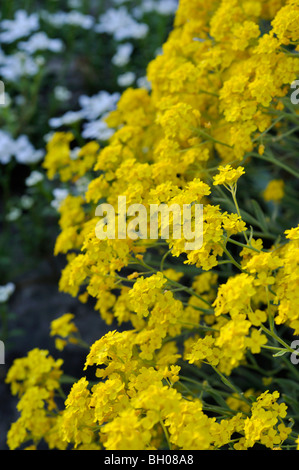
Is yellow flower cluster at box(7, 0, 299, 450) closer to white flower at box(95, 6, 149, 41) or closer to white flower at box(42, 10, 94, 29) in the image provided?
white flower at box(95, 6, 149, 41)

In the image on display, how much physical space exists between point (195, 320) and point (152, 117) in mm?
Answer: 735

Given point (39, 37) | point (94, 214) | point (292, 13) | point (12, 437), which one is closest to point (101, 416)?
point (12, 437)

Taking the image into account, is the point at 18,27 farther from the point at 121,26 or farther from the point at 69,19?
the point at 121,26

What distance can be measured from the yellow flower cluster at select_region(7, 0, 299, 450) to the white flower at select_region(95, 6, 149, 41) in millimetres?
1172

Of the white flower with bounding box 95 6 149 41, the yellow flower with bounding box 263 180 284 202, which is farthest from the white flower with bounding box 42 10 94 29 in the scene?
the yellow flower with bounding box 263 180 284 202

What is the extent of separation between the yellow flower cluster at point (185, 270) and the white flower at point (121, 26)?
3.85 ft

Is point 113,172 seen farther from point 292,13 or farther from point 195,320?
point 292,13

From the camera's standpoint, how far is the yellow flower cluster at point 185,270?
105 cm

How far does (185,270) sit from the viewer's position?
162 centimetres

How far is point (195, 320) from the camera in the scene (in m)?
1.53

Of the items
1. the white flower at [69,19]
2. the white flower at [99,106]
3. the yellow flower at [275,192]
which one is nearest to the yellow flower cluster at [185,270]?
the yellow flower at [275,192]

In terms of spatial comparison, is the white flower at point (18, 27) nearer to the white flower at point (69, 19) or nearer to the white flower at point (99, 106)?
the white flower at point (69, 19)

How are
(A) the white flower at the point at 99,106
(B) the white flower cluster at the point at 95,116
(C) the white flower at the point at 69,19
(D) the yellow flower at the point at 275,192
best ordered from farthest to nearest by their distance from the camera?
(C) the white flower at the point at 69,19 → (A) the white flower at the point at 99,106 → (B) the white flower cluster at the point at 95,116 → (D) the yellow flower at the point at 275,192

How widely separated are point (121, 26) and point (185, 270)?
7.00 feet
